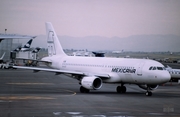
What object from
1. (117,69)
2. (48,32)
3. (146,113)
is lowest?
(146,113)

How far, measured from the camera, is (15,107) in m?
29.6

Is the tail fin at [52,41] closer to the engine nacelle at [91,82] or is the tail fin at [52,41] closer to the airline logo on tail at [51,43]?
the airline logo on tail at [51,43]

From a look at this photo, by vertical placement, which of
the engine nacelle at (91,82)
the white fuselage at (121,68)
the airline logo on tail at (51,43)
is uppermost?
the airline logo on tail at (51,43)

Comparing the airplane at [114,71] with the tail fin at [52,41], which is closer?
the airplane at [114,71]

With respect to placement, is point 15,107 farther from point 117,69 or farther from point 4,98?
point 117,69

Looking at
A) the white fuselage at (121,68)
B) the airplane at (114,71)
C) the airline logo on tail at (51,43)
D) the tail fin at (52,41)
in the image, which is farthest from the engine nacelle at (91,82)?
the airline logo on tail at (51,43)

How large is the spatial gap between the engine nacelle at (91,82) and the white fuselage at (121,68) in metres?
1.39

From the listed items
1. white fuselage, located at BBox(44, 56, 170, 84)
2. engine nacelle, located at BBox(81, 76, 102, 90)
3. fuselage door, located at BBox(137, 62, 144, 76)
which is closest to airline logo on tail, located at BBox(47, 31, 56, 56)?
white fuselage, located at BBox(44, 56, 170, 84)

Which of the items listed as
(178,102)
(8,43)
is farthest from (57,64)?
(8,43)

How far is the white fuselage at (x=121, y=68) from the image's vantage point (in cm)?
3953

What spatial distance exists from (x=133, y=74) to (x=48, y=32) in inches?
653

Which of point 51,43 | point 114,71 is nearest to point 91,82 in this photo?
point 114,71

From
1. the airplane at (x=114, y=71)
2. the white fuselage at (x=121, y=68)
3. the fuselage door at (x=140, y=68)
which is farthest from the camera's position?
the fuselage door at (x=140, y=68)

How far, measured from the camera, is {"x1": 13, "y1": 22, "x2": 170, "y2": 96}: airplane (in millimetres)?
39812
